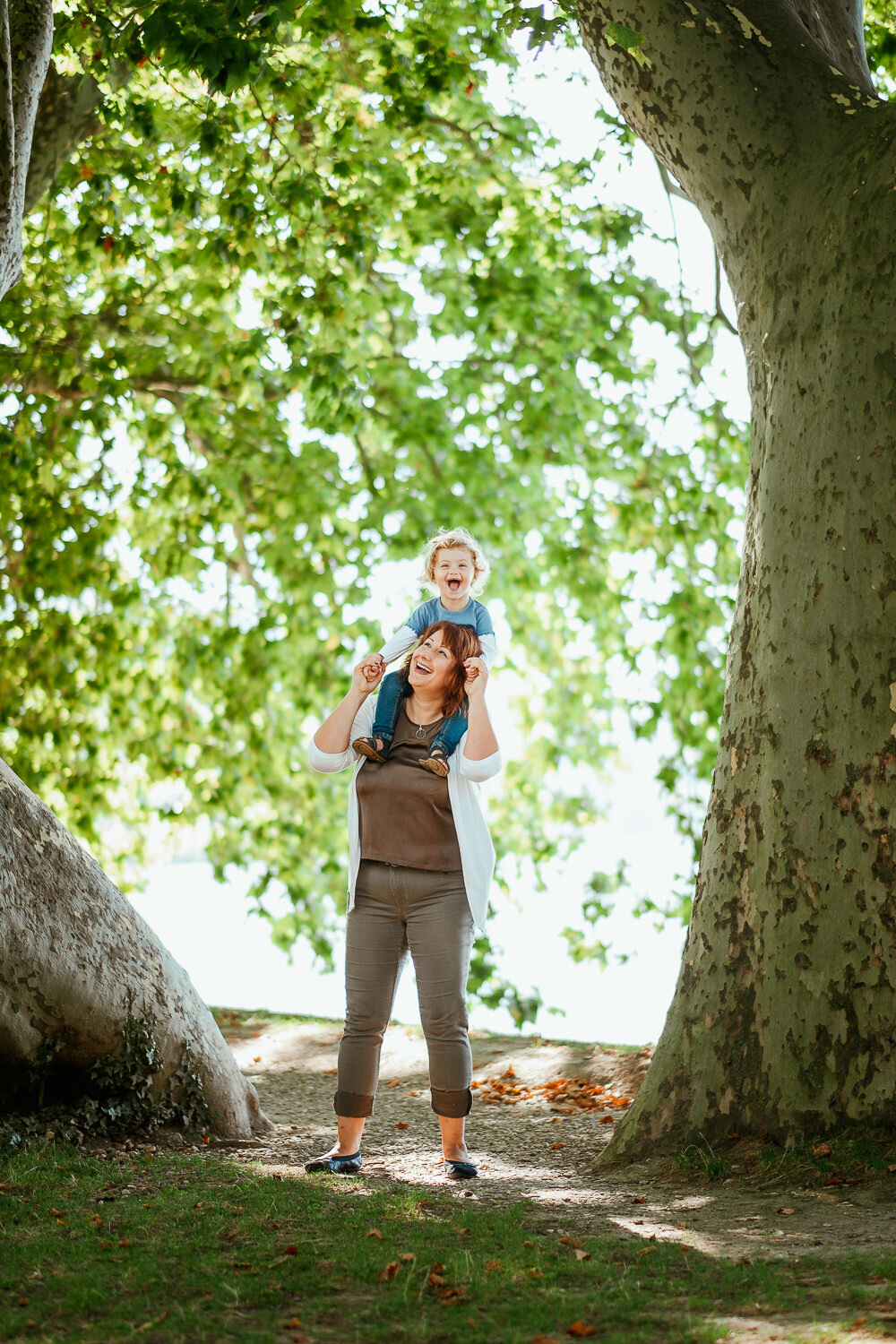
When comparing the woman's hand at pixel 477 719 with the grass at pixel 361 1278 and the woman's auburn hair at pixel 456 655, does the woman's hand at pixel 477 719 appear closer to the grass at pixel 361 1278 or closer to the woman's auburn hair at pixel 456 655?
the woman's auburn hair at pixel 456 655

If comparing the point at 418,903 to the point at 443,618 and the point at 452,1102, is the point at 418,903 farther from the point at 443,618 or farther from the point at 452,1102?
the point at 443,618

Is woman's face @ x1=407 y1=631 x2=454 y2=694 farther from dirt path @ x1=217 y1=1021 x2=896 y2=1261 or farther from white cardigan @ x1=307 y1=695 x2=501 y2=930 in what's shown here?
dirt path @ x1=217 y1=1021 x2=896 y2=1261

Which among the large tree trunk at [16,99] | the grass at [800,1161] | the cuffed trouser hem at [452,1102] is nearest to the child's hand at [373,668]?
the cuffed trouser hem at [452,1102]

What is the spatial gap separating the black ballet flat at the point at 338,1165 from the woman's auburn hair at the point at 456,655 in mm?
1581

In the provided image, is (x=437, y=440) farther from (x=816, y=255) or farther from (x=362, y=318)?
(x=816, y=255)

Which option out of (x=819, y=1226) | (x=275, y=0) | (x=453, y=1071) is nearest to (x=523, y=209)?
(x=275, y=0)

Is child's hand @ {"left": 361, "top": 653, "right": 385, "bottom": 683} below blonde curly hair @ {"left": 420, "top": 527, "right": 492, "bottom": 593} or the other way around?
below

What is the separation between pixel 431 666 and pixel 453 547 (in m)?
0.50

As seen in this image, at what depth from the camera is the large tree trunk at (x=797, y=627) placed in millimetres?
3572

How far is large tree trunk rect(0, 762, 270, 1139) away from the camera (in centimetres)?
399

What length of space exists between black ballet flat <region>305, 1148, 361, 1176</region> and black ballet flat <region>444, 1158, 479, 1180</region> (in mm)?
320

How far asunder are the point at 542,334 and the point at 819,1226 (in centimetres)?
743

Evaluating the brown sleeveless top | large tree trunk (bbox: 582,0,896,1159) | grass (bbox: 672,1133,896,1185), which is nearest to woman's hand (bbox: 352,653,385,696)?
the brown sleeveless top

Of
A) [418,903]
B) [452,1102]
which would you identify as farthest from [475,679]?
[452,1102]
